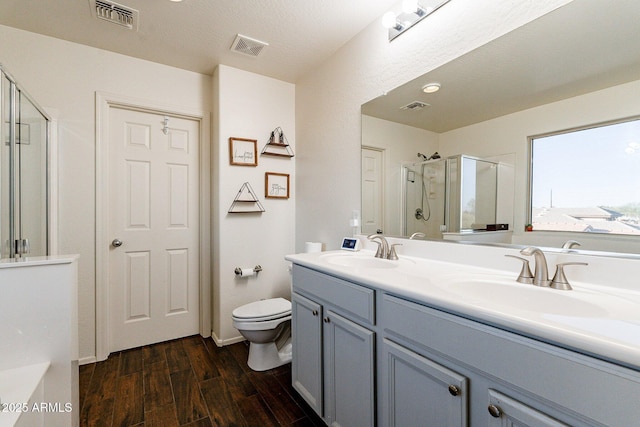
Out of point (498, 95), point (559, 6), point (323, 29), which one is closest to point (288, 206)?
point (323, 29)

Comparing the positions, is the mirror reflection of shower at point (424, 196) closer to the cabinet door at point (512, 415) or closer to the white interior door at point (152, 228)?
the cabinet door at point (512, 415)

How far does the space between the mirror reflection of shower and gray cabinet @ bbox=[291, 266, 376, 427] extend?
636 millimetres


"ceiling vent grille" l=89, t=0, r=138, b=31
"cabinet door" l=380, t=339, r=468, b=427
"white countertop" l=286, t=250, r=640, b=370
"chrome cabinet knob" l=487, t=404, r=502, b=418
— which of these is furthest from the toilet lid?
"ceiling vent grille" l=89, t=0, r=138, b=31

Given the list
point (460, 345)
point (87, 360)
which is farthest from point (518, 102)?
point (87, 360)

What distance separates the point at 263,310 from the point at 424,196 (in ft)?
4.53

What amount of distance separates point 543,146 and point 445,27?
792mm

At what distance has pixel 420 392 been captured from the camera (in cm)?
95

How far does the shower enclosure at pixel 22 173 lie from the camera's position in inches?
55.9

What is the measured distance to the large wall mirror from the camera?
98 centimetres

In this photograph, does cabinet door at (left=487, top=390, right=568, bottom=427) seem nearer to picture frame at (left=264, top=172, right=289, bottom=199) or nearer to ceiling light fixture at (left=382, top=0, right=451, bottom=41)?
ceiling light fixture at (left=382, top=0, right=451, bottom=41)

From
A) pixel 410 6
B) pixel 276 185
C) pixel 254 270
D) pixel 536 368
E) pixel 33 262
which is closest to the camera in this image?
pixel 536 368

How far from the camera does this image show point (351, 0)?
1669 mm

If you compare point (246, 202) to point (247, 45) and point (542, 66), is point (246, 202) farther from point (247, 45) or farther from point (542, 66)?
point (542, 66)

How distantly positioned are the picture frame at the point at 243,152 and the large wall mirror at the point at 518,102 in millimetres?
1197
